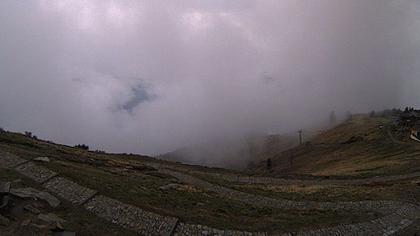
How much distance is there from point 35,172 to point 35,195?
7.10 m

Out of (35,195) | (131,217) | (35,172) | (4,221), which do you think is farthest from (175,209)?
(4,221)

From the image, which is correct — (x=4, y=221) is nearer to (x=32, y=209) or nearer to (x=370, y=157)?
(x=32, y=209)

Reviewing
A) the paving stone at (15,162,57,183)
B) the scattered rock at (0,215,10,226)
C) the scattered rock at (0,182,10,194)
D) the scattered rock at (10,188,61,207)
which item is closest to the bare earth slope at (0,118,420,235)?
the paving stone at (15,162,57,183)

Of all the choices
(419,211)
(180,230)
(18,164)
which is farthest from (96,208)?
(419,211)

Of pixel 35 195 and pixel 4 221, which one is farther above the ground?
pixel 35 195

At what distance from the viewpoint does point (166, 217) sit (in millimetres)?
39531

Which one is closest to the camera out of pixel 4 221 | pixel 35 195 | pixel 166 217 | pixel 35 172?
pixel 4 221

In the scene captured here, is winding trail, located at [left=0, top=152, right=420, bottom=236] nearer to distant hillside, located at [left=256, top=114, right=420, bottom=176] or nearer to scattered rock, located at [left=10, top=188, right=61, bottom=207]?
scattered rock, located at [left=10, top=188, right=61, bottom=207]

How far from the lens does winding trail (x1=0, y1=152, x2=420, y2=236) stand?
125 feet

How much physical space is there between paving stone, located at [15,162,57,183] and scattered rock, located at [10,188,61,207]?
12.2 feet

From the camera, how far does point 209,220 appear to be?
133 feet

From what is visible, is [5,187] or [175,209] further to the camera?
[175,209]

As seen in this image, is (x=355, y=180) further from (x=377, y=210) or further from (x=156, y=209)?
(x=156, y=209)

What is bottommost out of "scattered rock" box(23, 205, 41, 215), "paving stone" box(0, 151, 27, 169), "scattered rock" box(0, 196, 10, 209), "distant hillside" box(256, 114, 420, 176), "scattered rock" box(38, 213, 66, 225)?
"scattered rock" box(38, 213, 66, 225)
